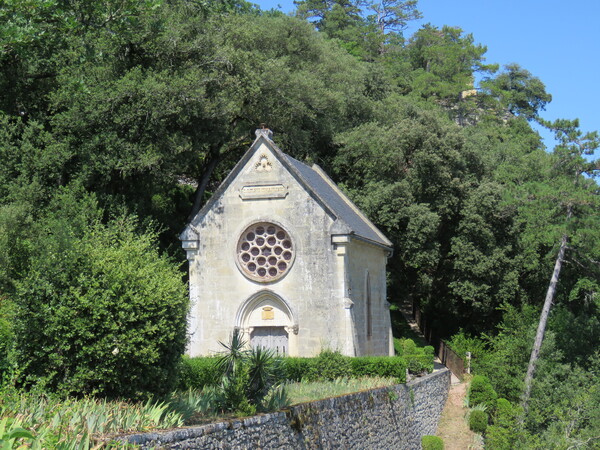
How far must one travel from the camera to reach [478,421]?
2742 cm

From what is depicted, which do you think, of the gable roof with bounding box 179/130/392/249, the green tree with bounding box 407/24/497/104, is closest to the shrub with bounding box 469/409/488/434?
the gable roof with bounding box 179/130/392/249

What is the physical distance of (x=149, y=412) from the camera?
11242mm

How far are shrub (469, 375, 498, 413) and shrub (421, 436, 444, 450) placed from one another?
5.04m

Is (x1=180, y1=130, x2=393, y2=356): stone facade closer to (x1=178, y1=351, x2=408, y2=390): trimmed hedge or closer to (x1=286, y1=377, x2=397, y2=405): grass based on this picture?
(x1=178, y1=351, x2=408, y2=390): trimmed hedge

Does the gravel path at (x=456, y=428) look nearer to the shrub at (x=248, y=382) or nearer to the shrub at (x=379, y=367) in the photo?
the shrub at (x=379, y=367)

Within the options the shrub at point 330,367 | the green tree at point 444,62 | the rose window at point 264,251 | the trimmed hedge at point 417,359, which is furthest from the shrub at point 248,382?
the green tree at point 444,62

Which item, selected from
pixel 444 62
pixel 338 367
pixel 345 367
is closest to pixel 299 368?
pixel 338 367

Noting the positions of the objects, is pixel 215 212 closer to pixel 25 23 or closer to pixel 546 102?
pixel 25 23

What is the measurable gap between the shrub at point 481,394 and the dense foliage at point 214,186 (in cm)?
139

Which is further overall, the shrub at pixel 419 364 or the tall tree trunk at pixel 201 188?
the tall tree trunk at pixel 201 188

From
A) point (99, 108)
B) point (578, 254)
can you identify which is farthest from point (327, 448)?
point (578, 254)

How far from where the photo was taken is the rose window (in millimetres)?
27031

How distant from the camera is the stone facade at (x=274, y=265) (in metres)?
26.2

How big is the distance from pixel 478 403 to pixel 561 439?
13.6 feet
